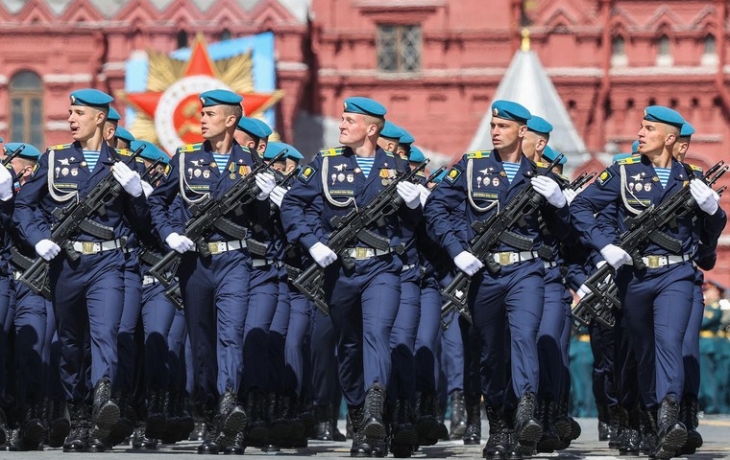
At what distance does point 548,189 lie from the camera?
11.7m

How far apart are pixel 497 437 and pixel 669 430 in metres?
1.01

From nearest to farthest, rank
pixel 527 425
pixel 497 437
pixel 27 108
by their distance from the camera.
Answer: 1. pixel 527 425
2. pixel 497 437
3. pixel 27 108

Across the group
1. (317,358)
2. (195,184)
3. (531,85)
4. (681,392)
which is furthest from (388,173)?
(531,85)

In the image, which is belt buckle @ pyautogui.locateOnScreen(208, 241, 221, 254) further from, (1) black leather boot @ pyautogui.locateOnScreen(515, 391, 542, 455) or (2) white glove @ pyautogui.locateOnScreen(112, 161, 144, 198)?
(1) black leather boot @ pyautogui.locateOnScreen(515, 391, 542, 455)

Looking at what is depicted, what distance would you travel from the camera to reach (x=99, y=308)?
12.0 metres

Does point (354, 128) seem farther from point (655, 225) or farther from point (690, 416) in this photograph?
point (690, 416)

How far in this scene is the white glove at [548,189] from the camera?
11.7 metres

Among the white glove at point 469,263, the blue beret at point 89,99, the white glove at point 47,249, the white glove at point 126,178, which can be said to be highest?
the blue beret at point 89,99

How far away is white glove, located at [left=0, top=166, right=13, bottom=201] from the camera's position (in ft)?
41.2

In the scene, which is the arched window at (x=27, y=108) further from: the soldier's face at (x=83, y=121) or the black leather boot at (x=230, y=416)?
the black leather boot at (x=230, y=416)

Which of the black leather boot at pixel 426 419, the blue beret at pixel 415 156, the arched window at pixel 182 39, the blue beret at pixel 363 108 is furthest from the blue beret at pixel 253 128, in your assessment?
the arched window at pixel 182 39

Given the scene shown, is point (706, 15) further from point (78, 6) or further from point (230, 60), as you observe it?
point (78, 6)

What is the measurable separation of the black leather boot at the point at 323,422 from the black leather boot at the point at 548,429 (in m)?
3.13

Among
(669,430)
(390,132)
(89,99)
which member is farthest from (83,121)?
(669,430)
